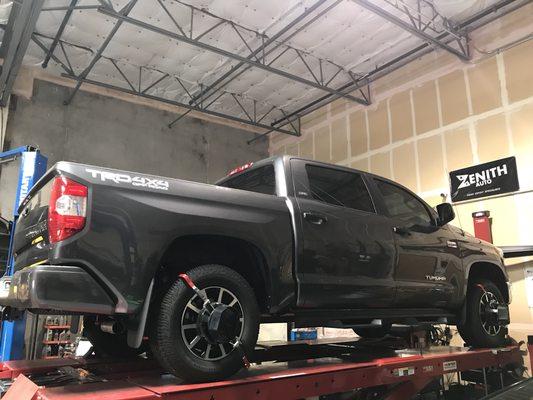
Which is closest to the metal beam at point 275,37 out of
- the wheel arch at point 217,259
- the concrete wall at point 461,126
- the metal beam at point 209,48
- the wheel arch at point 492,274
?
the metal beam at point 209,48

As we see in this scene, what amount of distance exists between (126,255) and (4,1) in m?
7.12

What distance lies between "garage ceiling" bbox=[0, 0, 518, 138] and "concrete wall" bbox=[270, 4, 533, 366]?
377mm

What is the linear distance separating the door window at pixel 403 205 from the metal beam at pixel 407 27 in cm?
370

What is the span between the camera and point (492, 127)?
800cm

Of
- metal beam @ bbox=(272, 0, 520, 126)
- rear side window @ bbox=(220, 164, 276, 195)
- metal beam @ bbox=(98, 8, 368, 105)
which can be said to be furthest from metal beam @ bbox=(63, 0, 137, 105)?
metal beam @ bbox=(272, 0, 520, 126)

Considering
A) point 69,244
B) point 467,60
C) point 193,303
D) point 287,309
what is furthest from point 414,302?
point 467,60

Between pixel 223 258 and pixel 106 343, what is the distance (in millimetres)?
1478

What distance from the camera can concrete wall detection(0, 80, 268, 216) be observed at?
987cm

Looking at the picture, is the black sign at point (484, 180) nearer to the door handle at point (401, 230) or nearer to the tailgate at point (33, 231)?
the door handle at point (401, 230)

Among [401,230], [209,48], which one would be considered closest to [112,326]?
[401,230]

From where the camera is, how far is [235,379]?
269 centimetres

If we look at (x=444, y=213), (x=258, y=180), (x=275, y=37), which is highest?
(x=275, y=37)

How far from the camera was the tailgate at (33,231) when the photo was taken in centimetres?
254

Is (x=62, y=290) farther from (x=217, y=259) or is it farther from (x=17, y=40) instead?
(x=17, y=40)
